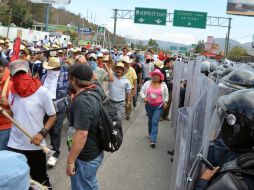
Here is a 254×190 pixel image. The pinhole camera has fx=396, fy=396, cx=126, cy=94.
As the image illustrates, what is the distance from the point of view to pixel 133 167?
21.1ft

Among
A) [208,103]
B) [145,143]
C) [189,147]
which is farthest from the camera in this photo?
[145,143]

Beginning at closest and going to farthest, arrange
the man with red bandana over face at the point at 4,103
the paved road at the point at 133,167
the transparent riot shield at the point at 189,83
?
the man with red bandana over face at the point at 4,103, the paved road at the point at 133,167, the transparent riot shield at the point at 189,83

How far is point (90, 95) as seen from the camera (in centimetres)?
361

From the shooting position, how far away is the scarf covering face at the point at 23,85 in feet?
13.3

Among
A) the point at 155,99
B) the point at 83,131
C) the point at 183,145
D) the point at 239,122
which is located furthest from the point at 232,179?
the point at 155,99

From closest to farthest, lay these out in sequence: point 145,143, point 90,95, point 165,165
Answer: point 90,95, point 165,165, point 145,143

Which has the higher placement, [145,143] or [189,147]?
[189,147]

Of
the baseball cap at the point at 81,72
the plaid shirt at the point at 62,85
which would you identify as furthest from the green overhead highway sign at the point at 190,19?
the baseball cap at the point at 81,72

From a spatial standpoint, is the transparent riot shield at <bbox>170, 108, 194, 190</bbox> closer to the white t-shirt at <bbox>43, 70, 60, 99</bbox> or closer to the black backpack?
the black backpack

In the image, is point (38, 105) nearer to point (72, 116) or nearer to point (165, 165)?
point (72, 116)

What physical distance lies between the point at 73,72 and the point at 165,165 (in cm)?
354

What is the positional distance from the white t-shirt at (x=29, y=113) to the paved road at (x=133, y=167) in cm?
130

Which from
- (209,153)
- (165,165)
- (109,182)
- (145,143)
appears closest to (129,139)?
(145,143)

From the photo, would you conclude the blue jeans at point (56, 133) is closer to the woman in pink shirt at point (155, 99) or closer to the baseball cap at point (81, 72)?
the woman in pink shirt at point (155, 99)
